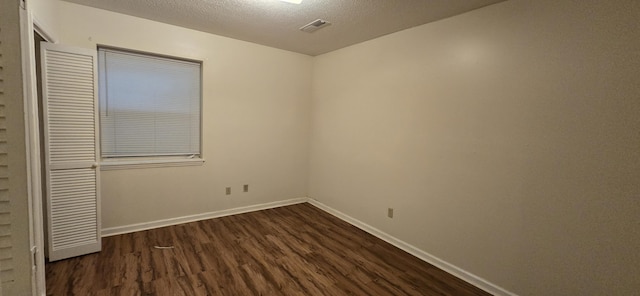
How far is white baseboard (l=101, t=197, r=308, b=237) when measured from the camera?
309 cm

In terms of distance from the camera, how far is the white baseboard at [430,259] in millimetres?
2326

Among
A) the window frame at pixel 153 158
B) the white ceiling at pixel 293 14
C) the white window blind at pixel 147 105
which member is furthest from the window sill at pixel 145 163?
the white ceiling at pixel 293 14

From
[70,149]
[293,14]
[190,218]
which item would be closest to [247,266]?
[190,218]

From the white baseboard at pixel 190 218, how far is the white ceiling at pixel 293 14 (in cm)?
236

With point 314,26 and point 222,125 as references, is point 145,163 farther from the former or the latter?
point 314,26

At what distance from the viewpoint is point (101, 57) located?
9.66ft

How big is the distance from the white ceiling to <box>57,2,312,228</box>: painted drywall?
211mm

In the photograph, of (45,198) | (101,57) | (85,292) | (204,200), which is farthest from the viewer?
(204,200)

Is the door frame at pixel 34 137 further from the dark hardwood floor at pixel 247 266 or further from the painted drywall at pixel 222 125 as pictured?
the painted drywall at pixel 222 125

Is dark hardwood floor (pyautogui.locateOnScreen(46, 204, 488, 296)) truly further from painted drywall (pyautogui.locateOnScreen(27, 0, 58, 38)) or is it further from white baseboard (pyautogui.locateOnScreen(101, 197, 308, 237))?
painted drywall (pyautogui.locateOnScreen(27, 0, 58, 38))

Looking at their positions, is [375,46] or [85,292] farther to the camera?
[375,46]

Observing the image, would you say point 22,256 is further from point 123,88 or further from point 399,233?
point 399,233

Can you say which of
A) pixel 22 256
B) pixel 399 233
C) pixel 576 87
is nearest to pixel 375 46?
pixel 576 87

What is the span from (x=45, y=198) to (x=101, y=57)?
1.51m
